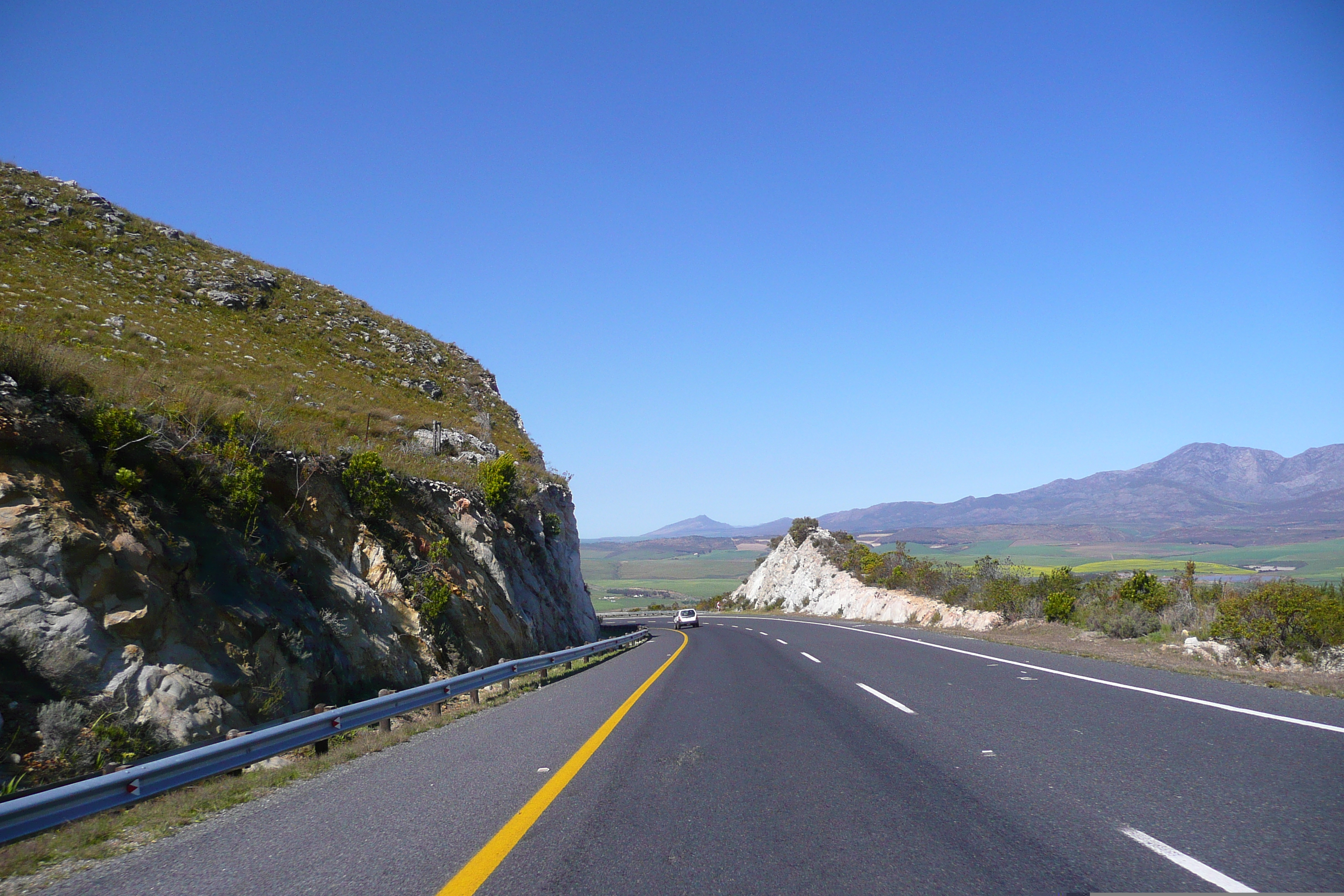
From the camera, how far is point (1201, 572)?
3756 cm

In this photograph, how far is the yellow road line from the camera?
396cm

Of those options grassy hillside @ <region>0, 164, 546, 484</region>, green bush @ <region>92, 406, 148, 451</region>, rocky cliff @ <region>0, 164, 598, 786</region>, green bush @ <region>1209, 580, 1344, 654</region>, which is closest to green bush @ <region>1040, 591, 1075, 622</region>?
green bush @ <region>1209, 580, 1344, 654</region>

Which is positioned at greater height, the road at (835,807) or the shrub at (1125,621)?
the road at (835,807)

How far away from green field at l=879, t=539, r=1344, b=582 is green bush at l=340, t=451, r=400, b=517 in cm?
2304

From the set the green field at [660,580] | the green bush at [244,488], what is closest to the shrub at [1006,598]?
the green bush at [244,488]

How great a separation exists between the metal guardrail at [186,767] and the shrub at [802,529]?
53.4m

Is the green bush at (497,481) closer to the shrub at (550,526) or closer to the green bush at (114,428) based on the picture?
the shrub at (550,526)

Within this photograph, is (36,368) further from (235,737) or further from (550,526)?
(550,526)

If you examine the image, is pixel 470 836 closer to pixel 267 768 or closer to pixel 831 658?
pixel 267 768

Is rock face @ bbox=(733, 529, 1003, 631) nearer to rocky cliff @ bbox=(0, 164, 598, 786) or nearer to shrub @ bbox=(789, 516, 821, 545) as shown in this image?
shrub @ bbox=(789, 516, 821, 545)

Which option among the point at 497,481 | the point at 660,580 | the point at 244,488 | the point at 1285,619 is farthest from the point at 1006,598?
the point at 660,580

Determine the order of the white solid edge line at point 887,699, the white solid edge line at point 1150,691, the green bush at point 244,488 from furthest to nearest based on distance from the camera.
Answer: the green bush at point 244,488
the white solid edge line at point 887,699
the white solid edge line at point 1150,691

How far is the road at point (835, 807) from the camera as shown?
3.97 meters

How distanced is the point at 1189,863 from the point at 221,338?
1198 inches
